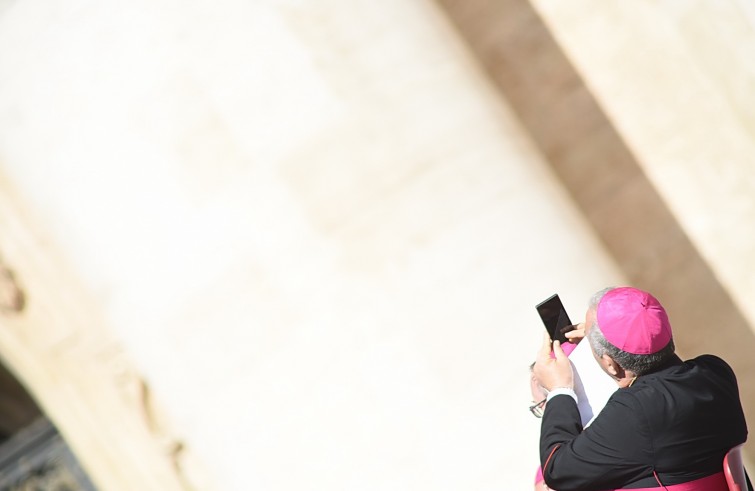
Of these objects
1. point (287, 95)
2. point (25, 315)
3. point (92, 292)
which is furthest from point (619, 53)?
point (25, 315)

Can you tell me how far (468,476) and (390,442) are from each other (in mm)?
264

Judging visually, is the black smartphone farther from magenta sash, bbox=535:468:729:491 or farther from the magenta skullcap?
magenta sash, bbox=535:468:729:491

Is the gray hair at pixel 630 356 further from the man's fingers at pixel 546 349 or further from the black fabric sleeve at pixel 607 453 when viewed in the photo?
the man's fingers at pixel 546 349

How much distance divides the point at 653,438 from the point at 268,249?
133cm

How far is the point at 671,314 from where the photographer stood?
3238 mm

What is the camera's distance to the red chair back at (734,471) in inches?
74.5

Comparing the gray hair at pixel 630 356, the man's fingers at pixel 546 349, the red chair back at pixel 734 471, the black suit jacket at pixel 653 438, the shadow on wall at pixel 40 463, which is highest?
the shadow on wall at pixel 40 463

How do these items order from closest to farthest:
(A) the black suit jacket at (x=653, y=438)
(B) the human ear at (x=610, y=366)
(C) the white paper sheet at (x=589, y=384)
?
(A) the black suit jacket at (x=653, y=438) → (B) the human ear at (x=610, y=366) → (C) the white paper sheet at (x=589, y=384)

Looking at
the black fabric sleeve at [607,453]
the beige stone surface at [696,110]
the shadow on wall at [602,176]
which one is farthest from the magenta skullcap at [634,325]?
the beige stone surface at [696,110]

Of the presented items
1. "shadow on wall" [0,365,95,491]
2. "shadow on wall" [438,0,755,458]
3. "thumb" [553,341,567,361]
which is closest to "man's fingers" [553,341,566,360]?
"thumb" [553,341,567,361]

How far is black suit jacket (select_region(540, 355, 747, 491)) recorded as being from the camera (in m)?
1.86

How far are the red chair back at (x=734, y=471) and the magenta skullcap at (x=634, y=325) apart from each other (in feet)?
0.93

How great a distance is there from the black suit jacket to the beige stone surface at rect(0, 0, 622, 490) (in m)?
0.77

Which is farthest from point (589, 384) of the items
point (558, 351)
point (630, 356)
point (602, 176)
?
point (602, 176)
